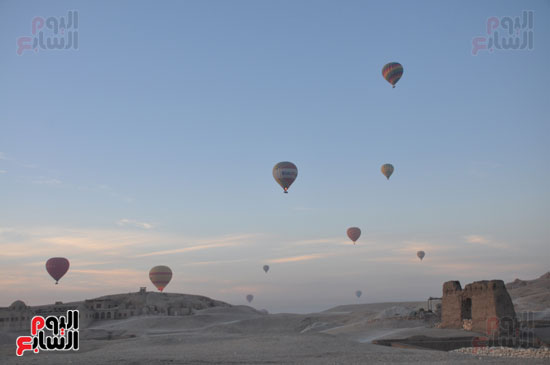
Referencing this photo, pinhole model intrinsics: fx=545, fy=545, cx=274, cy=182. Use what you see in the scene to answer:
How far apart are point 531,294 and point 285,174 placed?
44.5 m

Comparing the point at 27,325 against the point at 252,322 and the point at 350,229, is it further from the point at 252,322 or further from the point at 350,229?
the point at 350,229

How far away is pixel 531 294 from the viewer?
7838 centimetres

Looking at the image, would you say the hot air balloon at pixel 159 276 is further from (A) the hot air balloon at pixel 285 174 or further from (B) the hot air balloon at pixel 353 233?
(A) the hot air balloon at pixel 285 174

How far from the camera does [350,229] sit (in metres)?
73.4

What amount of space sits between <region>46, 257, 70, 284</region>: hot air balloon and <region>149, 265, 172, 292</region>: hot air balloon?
13.8 m

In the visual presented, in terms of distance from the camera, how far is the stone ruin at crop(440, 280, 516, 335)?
3206 centimetres

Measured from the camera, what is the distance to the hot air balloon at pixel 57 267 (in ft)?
211

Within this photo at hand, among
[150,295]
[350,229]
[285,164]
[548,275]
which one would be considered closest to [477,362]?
[285,164]

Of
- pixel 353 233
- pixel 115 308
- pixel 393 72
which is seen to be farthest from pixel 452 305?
pixel 115 308

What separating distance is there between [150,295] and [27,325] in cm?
2713

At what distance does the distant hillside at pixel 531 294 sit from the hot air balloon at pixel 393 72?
91.5ft

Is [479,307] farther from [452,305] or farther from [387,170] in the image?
[387,170]

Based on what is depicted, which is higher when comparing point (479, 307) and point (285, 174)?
point (285, 174)

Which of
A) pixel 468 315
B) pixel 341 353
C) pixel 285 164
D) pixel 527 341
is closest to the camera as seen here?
pixel 341 353
